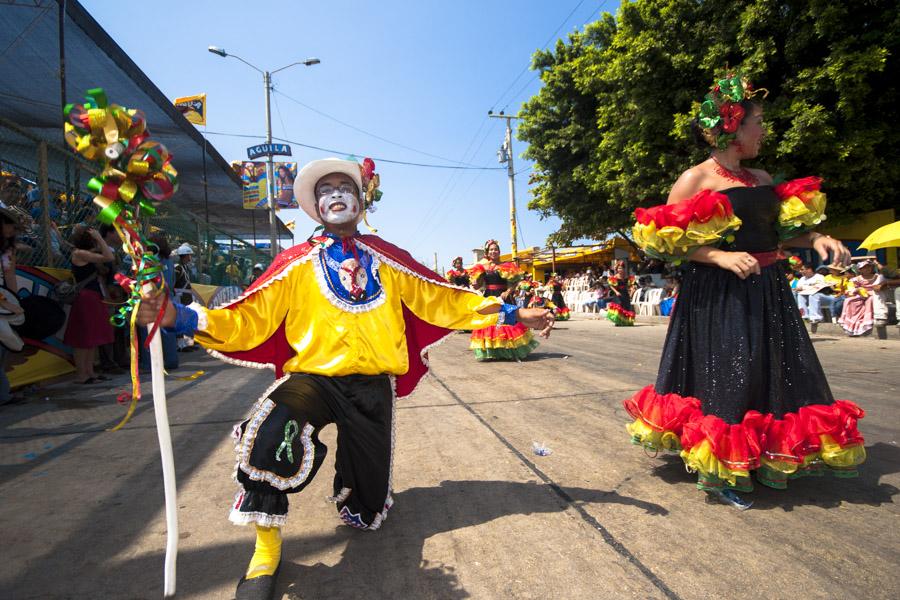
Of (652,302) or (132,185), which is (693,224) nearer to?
(132,185)

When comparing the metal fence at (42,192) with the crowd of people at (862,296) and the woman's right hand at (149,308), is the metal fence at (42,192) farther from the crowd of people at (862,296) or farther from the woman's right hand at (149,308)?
the crowd of people at (862,296)

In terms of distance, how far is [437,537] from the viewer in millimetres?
2383

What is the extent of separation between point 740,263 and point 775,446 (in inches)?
36.1

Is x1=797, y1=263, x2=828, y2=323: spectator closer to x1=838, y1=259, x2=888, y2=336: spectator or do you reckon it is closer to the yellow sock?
x1=838, y1=259, x2=888, y2=336: spectator

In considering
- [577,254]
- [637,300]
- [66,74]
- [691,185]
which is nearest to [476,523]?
[691,185]

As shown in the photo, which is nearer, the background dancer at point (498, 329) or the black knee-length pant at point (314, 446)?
the black knee-length pant at point (314, 446)

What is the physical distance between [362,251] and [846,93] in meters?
14.5

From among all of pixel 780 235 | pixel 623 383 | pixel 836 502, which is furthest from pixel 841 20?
pixel 836 502

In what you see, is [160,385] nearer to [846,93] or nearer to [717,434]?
[717,434]

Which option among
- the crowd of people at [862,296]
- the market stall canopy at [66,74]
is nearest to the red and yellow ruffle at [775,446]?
the crowd of people at [862,296]

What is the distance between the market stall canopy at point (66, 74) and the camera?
8.20m

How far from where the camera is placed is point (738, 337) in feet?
8.79

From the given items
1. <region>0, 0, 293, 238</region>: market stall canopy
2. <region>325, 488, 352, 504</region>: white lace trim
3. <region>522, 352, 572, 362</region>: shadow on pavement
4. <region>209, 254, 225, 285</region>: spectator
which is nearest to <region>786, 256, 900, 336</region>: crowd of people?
<region>522, 352, 572, 362</region>: shadow on pavement

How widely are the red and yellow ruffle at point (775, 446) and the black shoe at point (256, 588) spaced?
1996 mm
